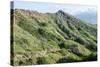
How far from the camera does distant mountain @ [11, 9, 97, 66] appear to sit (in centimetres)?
312

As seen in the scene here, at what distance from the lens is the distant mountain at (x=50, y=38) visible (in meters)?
3.12

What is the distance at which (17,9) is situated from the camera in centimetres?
312

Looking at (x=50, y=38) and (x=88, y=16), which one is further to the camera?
(x=88, y=16)

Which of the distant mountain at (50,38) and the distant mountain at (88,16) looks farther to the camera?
the distant mountain at (88,16)

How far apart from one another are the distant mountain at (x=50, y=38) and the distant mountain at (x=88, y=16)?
0.07 metres

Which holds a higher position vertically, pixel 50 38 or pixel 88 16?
pixel 88 16

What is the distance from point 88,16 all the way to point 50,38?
78 centimetres

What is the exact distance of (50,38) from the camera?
132 inches

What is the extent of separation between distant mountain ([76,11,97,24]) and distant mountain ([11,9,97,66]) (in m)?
0.07

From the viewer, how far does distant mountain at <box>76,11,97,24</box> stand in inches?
142

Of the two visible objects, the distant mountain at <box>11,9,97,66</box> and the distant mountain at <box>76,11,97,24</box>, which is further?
the distant mountain at <box>76,11,97,24</box>

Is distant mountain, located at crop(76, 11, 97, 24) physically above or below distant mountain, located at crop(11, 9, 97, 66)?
above
